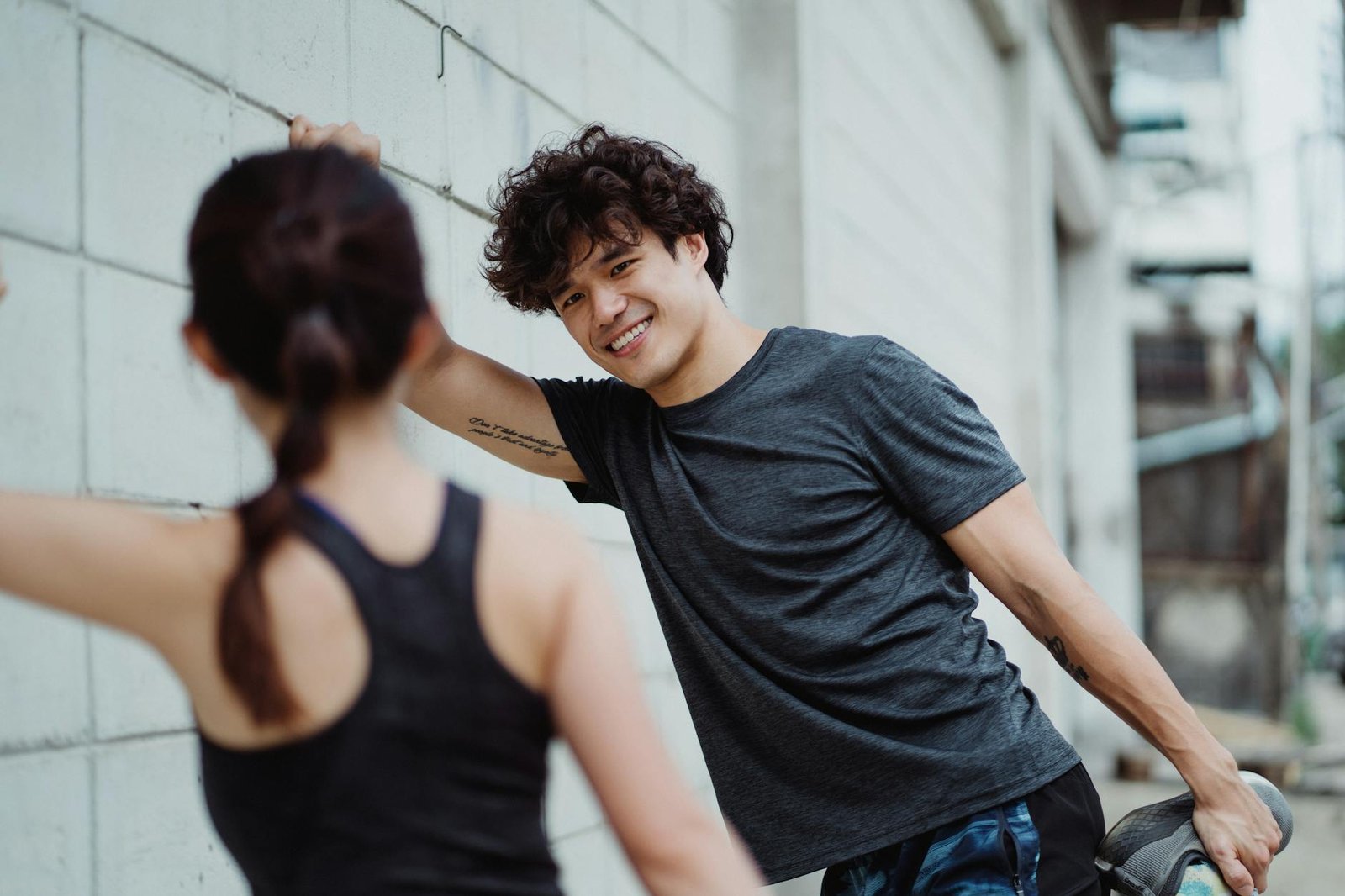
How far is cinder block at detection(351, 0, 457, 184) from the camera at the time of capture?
244cm

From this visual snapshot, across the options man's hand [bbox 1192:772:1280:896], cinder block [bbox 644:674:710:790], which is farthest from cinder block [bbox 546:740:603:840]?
man's hand [bbox 1192:772:1280:896]

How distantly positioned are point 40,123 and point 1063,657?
172 cm

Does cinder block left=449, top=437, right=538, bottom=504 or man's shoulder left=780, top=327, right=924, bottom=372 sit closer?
man's shoulder left=780, top=327, right=924, bottom=372

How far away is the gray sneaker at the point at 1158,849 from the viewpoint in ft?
6.75

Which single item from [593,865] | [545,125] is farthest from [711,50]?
[593,865]

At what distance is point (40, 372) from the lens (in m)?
1.70

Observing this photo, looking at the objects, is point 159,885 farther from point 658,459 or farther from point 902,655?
point 902,655

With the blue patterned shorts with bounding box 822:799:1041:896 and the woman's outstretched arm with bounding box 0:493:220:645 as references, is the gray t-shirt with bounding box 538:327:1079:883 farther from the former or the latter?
the woman's outstretched arm with bounding box 0:493:220:645

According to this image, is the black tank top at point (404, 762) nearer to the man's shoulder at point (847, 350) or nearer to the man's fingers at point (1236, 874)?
the man's shoulder at point (847, 350)

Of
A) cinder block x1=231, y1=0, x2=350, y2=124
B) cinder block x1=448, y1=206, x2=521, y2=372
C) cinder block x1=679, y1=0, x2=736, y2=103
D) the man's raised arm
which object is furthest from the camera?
cinder block x1=679, y1=0, x2=736, y2=103

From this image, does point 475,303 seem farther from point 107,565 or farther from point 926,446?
point 107,565

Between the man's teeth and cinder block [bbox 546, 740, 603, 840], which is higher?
the man's teeth

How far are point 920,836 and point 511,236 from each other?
1186mm

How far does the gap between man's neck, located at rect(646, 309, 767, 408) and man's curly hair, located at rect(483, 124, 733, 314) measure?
18cm
